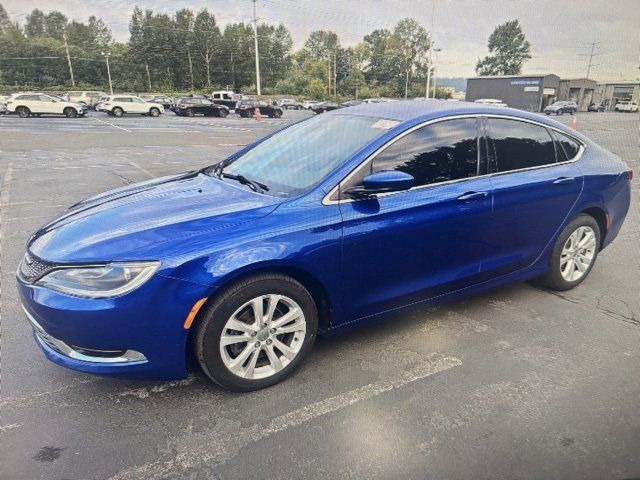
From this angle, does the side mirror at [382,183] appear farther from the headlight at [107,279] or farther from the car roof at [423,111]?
the headlight at [107,279]

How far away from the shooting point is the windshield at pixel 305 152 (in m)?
2.86

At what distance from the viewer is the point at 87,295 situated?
2199mm

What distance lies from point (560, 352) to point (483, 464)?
4.40 ft

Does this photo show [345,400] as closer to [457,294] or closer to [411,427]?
[411,427]

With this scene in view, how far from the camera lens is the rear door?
3.36m

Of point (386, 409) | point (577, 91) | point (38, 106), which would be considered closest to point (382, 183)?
point (386, 409)

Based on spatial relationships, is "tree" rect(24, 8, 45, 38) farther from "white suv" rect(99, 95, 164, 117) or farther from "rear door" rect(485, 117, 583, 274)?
"rear door" rect(485, 117, 583, 274)

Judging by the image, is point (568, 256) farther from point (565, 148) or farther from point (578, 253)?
point (565, 148)

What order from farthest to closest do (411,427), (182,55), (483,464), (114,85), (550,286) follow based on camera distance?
1. (182,55)
2. (114,85)
3. (550,286)
4. (411,427)
5. (483,464)

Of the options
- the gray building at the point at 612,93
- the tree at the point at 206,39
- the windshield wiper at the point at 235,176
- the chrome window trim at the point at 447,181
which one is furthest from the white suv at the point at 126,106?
the gray building at the point at 612,93

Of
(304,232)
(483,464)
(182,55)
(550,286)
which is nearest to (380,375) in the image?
(483,464)

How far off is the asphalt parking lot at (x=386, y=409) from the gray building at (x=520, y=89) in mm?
62052

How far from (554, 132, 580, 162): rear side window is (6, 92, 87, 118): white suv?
100ft

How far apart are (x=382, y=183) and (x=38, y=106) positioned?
31.6 metres
